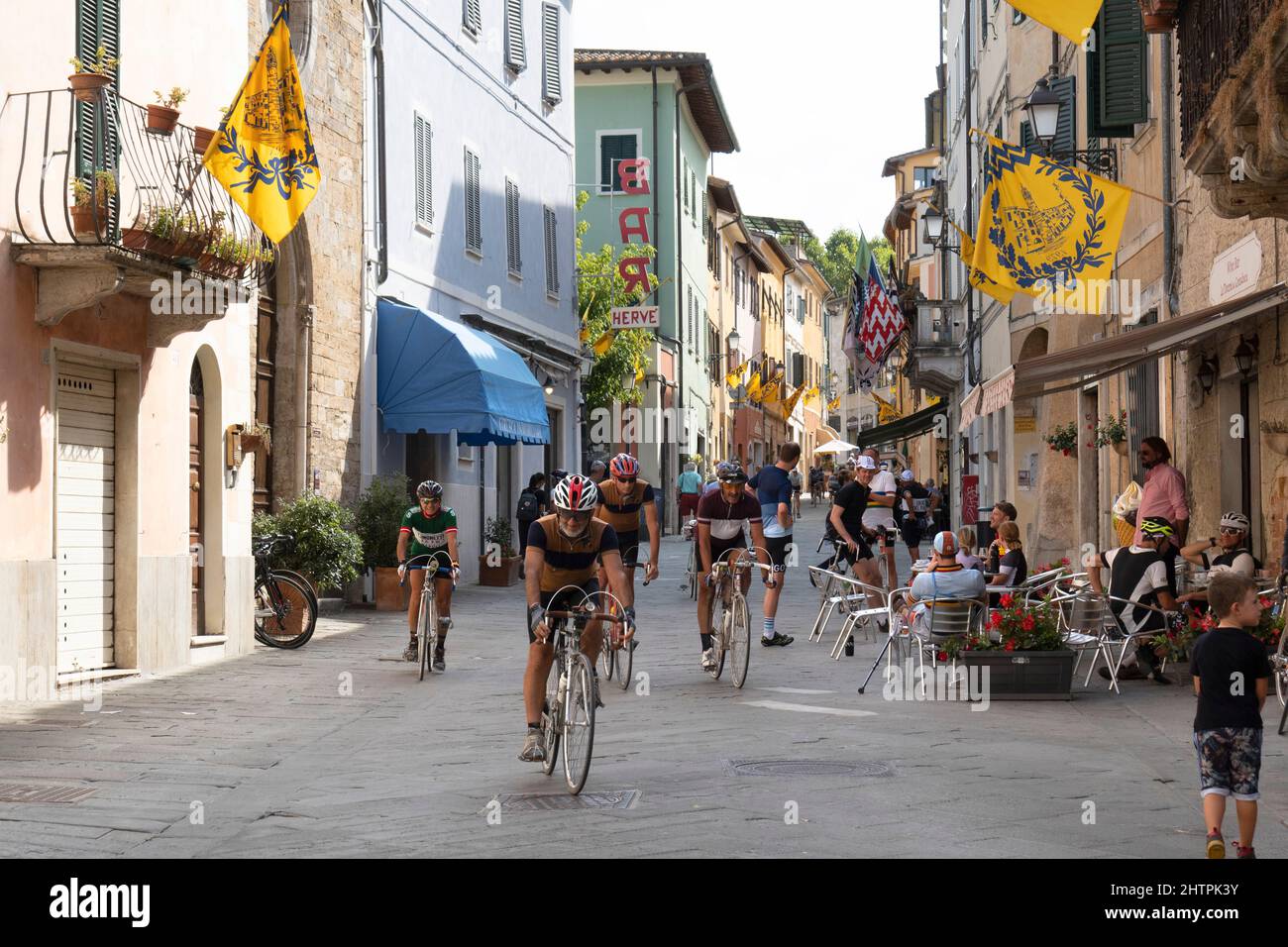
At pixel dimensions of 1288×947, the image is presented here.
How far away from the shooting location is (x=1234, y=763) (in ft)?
21.3

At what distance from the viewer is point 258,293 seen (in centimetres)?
1816

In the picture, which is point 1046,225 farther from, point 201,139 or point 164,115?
point 164,115

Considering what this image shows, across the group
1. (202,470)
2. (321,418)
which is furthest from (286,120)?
(321,418)

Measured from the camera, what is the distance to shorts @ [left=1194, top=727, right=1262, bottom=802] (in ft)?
21.2

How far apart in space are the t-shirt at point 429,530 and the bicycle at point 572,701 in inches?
223

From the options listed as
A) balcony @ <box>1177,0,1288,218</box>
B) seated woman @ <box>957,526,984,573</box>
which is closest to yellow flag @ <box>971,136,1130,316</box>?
balcony @ <box>1177,0,1288,218</box>

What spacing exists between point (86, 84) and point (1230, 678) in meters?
8.96

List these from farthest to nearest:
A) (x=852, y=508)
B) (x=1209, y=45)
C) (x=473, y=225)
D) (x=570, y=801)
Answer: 1. (x=473, y=225)
2. (x=852, y=508)
3. (x=1209, y=45)
4. (x=570, y=801)

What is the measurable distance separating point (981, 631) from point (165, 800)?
241 inches

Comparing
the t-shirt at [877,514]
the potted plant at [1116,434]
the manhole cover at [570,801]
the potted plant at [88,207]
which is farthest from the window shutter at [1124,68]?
the manhole cover at [570,801]

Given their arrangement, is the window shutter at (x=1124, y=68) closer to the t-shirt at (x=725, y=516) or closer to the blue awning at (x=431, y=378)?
the t-shirt at (x=725, y=516)

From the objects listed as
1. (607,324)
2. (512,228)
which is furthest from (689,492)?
(607,324)

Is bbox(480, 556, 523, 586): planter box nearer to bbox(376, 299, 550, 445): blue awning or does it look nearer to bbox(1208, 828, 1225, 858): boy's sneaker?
bbox(376, 299, 550, 445): blue awning
